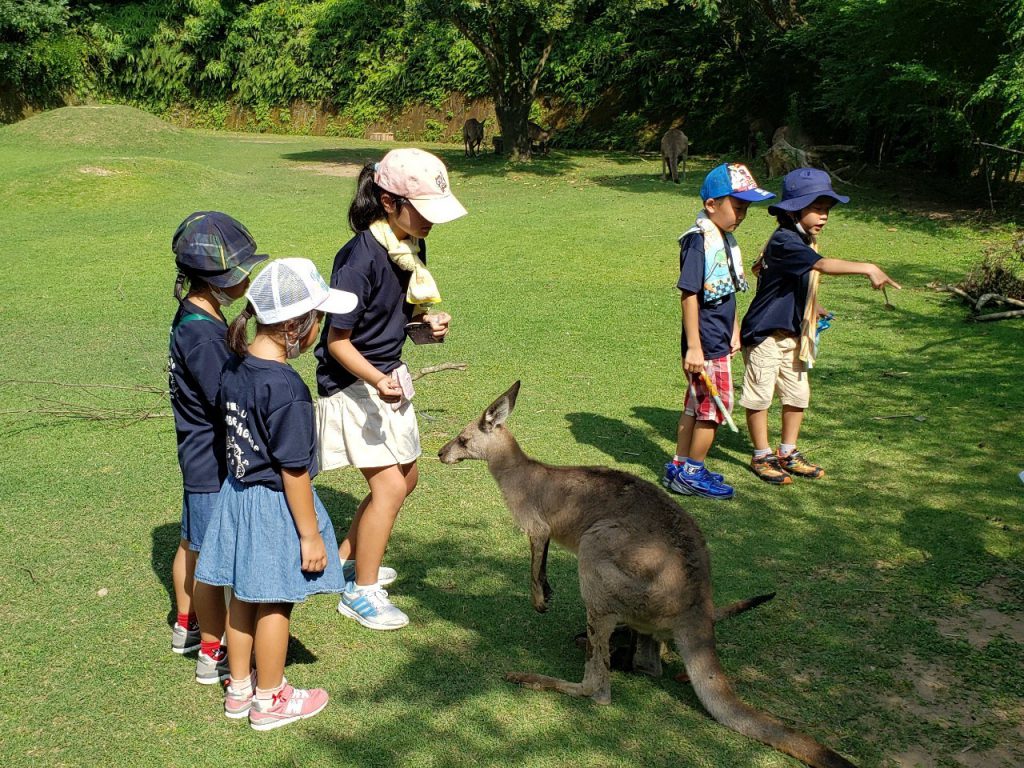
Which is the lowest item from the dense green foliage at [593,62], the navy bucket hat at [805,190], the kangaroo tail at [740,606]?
the kangaroo tail at [740,606]

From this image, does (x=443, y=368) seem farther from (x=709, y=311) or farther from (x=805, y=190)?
(x=805, y=190)

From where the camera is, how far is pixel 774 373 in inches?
221

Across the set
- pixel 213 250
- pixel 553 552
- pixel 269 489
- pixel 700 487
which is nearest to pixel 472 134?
pixel 700 487

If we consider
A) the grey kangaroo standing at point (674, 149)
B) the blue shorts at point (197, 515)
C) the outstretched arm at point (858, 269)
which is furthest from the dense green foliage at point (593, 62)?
the blue shorts at point (197, 515)

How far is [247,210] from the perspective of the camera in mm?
15156

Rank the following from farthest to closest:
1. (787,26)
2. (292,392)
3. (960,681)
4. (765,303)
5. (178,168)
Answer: (787,26) → (178,168) → (765,303) → (960,681) → (292,392)

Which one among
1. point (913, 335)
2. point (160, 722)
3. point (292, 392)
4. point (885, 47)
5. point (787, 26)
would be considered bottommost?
point (160, 722)

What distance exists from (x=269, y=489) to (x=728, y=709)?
5.95ft

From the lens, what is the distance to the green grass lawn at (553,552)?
3.30 metres

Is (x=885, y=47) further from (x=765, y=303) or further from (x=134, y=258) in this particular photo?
(x=134, y=258)

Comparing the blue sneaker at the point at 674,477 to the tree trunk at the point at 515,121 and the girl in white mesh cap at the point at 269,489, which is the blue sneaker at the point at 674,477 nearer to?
the girl in white mesh cap at the point at 269,489

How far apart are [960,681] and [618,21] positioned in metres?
22.6

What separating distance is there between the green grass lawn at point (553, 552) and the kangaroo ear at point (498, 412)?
79cm

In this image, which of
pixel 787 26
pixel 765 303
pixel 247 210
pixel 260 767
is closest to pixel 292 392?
pixel 260 767
